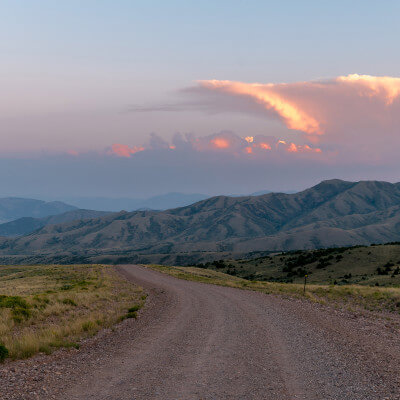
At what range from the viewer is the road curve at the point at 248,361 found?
8.68 metres

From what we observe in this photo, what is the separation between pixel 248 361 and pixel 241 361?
22 centimetres

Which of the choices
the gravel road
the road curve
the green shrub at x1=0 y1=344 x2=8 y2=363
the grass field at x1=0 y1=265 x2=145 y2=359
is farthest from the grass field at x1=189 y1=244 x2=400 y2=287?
the green shrub at x1=0 y1=344 x2=8 y2=363

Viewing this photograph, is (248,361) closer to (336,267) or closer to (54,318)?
(54,318)

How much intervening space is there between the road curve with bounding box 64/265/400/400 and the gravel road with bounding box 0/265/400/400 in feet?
0.09

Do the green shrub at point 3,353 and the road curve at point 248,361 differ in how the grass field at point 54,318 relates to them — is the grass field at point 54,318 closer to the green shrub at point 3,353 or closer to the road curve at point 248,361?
the green shrub at point 3,353

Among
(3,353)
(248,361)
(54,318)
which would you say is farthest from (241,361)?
(54,318)

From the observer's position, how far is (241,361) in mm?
11109

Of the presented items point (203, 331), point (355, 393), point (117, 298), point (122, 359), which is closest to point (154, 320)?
point (203, 331)

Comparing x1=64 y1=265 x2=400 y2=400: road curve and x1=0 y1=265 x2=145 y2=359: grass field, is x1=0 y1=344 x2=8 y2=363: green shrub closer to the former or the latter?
x1=0 y1=265 x2=145 y2=359: grass field


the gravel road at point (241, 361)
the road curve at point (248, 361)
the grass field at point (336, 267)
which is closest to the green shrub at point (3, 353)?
the gravel road at point (241, 361)

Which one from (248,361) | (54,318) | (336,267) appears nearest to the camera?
(248,361)

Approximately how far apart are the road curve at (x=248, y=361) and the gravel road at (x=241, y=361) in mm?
27

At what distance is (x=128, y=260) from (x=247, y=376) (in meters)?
159

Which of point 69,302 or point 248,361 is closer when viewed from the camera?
point 248,361
